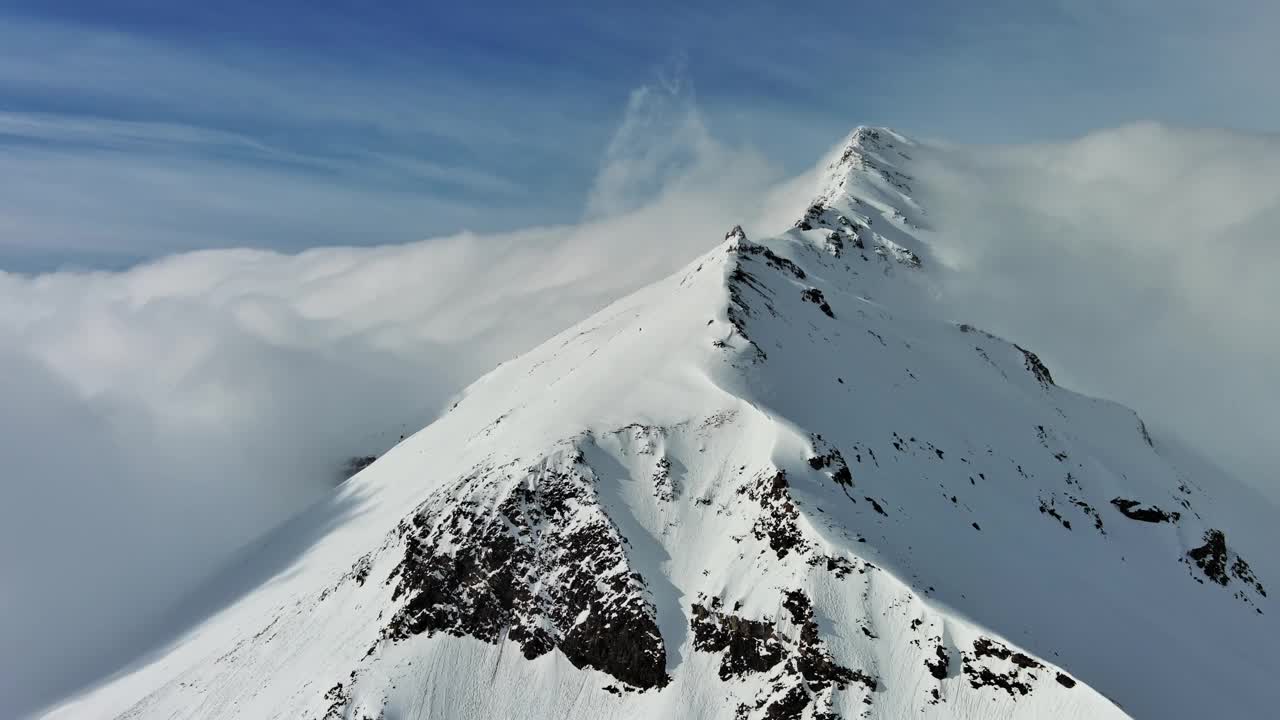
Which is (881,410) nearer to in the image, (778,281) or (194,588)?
(778,281)

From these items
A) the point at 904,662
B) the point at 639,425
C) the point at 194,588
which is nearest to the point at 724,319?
the point at 639,425

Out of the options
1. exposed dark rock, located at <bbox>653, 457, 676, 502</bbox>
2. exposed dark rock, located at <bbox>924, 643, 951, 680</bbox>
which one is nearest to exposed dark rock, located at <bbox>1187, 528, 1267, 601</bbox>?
exposed dark rock, located at <bbox>924, 643, 951, 680</bbox>

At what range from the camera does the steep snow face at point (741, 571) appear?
3199 inches

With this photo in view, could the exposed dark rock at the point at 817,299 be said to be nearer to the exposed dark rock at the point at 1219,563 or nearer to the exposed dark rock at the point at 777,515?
the exposed dark rock at the point at 777,515

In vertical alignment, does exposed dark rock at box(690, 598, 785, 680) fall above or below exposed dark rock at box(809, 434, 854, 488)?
below

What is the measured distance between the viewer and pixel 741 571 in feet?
290

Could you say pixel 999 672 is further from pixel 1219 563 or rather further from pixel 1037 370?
pixel 1037 370

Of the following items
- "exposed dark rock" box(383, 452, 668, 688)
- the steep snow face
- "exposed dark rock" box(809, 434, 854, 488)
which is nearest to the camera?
the steep snow face

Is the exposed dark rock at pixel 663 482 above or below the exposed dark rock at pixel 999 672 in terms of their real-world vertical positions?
above

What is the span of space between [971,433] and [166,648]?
12717 centimetres

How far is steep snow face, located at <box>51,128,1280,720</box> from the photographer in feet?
267

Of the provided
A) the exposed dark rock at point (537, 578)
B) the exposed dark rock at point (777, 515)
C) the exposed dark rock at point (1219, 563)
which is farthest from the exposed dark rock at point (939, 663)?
the exposed dark rock at point (1219, 563)

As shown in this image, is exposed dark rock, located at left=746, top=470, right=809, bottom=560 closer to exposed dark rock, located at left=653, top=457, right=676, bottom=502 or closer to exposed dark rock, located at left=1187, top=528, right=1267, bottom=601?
exposed dark rock, located at left=653, top=457, right=676, bottom=502

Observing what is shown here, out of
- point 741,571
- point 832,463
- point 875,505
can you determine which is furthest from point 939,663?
point 832,463
